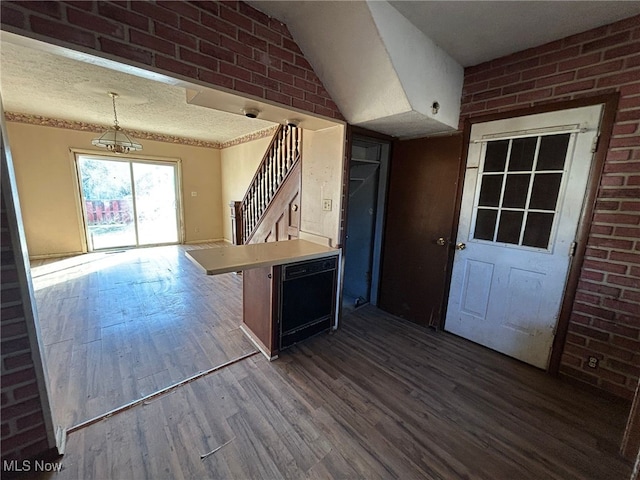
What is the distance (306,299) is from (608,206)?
7.59 feet

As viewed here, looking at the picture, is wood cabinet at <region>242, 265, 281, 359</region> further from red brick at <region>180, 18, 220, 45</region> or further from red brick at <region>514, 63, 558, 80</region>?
red brick at <region>514, 63, 558, 80</region>

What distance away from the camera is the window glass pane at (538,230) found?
2000mm

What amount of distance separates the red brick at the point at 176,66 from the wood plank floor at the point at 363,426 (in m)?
2.03

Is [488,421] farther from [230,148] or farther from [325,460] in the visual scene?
[230,148]

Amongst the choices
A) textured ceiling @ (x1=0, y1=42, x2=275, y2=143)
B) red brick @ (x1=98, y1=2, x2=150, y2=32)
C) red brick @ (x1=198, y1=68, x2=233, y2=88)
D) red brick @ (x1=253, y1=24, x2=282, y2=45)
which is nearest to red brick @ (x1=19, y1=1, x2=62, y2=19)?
red brick @ (x1=98, y1=2, x2=150, y2=32)

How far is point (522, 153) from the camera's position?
2.09 metres

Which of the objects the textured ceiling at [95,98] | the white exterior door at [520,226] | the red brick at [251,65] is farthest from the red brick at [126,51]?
the white exterior door at [520,226]

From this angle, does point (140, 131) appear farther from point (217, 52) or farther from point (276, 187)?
point (217, 52)

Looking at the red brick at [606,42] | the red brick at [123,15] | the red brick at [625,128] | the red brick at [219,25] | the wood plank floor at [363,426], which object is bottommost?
the wood plank floor at [363,426]

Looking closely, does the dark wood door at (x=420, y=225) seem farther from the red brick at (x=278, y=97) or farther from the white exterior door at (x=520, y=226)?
the red brick at (x=278, y=97)

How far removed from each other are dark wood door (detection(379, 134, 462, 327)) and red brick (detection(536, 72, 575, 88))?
2.05 feet

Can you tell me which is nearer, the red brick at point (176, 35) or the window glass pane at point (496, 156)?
the red brick at point (176, 35)

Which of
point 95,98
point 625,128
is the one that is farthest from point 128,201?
point 625,128

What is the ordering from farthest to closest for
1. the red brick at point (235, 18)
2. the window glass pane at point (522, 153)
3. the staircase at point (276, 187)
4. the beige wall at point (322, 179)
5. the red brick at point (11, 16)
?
the staircase at point (276, 187)
the beige wall at point (322, 179)
the window glass pane at point (522, 153)
the red brick at point (235, 18)
the red brick at point (11, 16)
